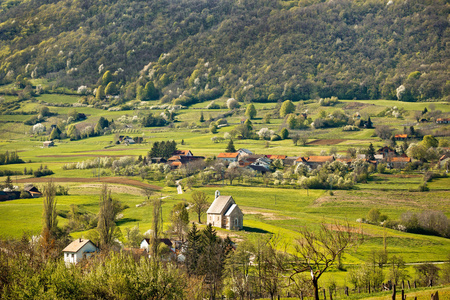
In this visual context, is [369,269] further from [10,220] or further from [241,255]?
[10,220]

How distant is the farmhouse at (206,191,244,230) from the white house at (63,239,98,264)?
20797 millimetres

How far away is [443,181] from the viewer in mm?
94188

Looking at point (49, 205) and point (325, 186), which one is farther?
point (325, 186)

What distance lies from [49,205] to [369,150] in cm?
7609

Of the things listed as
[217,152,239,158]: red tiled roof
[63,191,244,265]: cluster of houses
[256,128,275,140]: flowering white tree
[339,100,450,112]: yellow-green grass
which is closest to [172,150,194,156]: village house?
[217,152,239,158]: red tiled roof

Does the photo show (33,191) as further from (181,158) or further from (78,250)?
(78,250)

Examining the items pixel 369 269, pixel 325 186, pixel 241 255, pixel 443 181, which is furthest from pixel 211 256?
pixel 443 181

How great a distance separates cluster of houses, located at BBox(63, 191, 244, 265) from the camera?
173 feet

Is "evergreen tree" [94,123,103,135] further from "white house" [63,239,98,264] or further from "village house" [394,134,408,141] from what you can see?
"white house" [63,239,98,264]

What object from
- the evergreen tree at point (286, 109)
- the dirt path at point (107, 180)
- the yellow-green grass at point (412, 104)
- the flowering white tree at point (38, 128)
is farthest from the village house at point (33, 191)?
the yellow-green grass at point (412, 104)

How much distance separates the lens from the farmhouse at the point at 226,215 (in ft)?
227

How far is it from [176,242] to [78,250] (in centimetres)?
1198

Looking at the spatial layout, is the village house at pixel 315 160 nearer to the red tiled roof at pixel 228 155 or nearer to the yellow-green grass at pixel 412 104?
the red tiled roof at pixel 228 155

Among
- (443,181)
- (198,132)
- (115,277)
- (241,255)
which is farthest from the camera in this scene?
(198,132)
